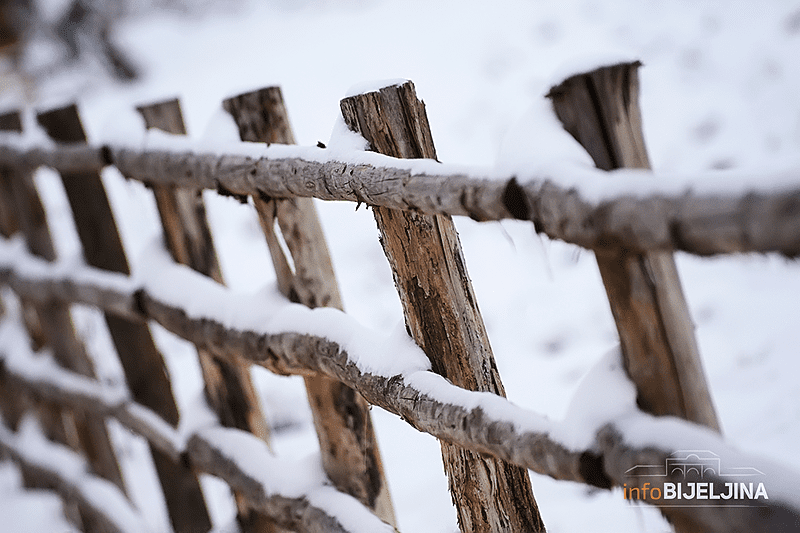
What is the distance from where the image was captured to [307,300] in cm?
167

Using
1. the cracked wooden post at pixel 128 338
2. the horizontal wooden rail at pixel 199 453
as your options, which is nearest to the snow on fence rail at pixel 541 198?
the horizontal wooden rail at pixel 199 453

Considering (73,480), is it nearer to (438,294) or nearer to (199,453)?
(199,453)

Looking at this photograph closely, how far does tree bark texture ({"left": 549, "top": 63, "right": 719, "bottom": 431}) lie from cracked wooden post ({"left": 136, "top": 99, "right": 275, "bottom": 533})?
54.7 inches

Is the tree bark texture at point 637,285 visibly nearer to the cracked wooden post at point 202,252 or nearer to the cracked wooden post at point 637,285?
the cracked wooden post at point 637,285

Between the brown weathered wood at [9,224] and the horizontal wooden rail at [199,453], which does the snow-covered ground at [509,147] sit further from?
the horizontal wooden rail at [199,453]

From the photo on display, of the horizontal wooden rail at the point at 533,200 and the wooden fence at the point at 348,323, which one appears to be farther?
the wooden fence at the point at 348,323

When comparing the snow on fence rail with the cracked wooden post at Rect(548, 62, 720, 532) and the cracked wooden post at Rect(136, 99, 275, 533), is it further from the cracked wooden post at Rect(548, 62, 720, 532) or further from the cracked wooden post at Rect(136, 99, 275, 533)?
the cracked wooden post at Rect(136, 99, 275, 533)

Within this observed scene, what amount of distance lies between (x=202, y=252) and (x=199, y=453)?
24.4 inches

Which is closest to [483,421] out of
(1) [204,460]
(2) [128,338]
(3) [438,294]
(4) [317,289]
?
(3) [438,294]

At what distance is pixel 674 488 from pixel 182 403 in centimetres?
451

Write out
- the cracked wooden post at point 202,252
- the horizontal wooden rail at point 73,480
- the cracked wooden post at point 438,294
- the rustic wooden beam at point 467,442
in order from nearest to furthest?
the rustic wooden beam at point 467,442, the cracked wooden post at point 438,294, the cracked wooden post at point 202,252, the horizontal wooden rail at point 73,480

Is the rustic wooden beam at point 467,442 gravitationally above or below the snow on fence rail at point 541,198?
below

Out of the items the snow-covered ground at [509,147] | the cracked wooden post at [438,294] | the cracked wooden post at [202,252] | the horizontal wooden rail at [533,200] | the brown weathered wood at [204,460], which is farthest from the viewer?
the snow-covered ground at [509,147]

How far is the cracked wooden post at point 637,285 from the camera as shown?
86cm
